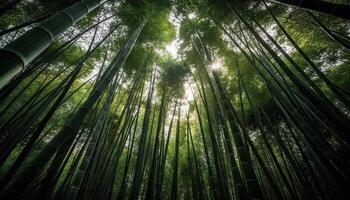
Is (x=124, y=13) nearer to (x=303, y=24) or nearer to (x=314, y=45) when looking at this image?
(x=303, y=24)

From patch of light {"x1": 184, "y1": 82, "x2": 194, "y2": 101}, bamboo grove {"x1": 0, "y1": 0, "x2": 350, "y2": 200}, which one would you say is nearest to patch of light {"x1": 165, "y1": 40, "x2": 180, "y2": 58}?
bamboo grove {"x1": 0, "y1": 0, "x2": 350, "y2": 200}

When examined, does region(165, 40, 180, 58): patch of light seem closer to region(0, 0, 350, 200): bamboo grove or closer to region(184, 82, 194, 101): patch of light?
region(0, 0, 350, 200): bamboo grove

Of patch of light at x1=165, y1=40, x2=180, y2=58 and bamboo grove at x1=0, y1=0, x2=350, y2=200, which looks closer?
bamboo grove at x1=0, y1=0, x2=350, y2=200

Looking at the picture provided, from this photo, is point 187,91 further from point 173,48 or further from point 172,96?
point 173,48

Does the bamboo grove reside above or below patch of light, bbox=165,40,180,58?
below

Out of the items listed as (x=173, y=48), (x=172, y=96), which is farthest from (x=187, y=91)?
(x=173, y=48)

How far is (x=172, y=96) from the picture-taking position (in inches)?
232

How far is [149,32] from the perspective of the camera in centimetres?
436

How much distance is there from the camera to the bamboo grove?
1260 millimetres

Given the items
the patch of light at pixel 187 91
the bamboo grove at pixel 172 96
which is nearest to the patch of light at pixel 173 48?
the bamboo grove at pixel 172 96

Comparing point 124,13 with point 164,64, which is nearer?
point 124,13

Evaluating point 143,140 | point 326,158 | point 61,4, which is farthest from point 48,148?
point 61,4

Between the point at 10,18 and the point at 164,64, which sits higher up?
the point at 164,64

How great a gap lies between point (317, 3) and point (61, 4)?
3752 mm
